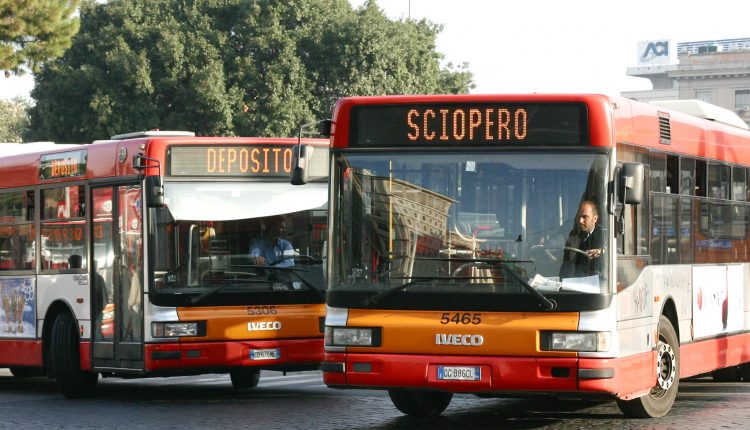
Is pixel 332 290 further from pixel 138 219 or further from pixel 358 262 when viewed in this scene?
pixel 138 219

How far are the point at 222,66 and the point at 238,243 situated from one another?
1516 inches

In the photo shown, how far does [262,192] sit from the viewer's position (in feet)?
48.0

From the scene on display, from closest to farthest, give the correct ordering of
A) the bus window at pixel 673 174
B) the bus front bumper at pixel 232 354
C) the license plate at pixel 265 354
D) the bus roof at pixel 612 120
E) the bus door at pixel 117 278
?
the bus roof at pixel 612 120 → the bus window at pixel 673 174 → the bus front bumper at pixel 232 354 → the license plate at pixel 265 354 → the bus door at pixel 117 278

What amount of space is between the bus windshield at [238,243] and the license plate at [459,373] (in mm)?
4270

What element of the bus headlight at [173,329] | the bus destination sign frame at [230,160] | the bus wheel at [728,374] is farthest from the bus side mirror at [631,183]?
the bus wheel at [728,374]

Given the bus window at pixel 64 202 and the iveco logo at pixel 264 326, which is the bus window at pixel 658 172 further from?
the bus window at pixel 64 202

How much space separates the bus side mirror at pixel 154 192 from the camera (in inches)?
546

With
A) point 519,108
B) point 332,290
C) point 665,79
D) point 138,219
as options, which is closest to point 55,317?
point 138,219

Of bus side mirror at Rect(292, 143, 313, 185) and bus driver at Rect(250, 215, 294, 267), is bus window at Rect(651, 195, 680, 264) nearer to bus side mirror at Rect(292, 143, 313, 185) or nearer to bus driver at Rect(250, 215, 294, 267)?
bus side mirror at Rect(292, 143, 313, 185)

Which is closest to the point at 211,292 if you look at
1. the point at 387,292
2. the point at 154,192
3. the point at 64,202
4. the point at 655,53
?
the point at 154,192

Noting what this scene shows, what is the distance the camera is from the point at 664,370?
39.7 ft

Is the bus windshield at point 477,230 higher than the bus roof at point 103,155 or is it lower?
lower

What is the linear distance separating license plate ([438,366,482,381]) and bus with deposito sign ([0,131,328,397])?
12.2 ft

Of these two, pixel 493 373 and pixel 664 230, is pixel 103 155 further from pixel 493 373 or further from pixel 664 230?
pixel 493 373
